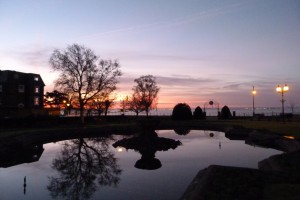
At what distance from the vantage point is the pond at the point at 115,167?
16078 mm

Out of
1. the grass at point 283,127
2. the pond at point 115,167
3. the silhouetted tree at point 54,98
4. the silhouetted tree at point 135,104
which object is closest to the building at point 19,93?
the silhouetted tree at point 54,98

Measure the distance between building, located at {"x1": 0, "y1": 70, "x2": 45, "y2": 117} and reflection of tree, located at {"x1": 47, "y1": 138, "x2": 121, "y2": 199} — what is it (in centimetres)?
4273

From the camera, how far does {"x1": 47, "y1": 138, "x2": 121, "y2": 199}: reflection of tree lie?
16.6m

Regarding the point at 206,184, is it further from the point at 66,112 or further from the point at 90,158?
the point at 66,112

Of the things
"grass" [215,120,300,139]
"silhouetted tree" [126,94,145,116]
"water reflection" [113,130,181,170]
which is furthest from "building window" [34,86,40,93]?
"grass" [215,120,300,139]

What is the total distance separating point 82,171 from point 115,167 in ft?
7.93

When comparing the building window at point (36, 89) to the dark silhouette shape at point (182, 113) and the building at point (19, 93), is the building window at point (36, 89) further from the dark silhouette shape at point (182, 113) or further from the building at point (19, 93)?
the dark silhouette shape at point (182, 113)

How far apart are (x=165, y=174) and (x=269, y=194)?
908 cm

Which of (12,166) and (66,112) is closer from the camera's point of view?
(12,166)

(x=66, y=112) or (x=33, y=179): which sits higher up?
(x=66, y=112)

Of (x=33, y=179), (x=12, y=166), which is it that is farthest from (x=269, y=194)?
(x=12, y=166)

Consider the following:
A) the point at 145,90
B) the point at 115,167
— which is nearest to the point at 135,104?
the point at 145,90

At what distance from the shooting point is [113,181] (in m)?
18.4

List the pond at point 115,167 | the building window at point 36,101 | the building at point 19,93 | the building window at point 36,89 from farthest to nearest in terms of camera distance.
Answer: the building window at point 36,101
the building window at point 36,89
the building at point 19,93
the pond at point 115,167
